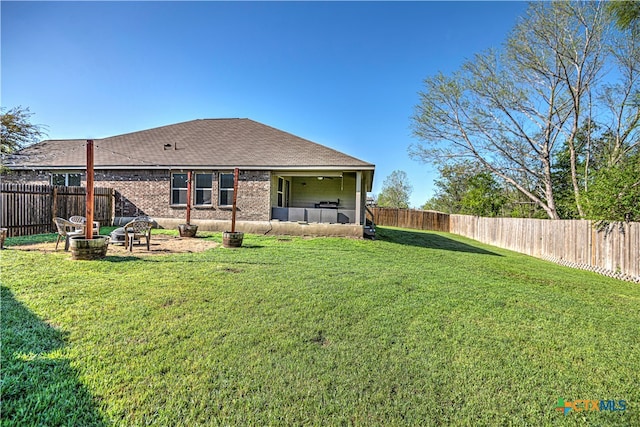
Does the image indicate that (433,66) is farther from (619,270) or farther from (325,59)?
(619,270)

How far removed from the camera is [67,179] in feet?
49.1

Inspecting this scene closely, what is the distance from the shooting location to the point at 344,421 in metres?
2.26

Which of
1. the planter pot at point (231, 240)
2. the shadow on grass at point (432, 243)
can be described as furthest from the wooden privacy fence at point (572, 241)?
the planter pot at point (231, 240)

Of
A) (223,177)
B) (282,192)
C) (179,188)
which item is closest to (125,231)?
(223,177)

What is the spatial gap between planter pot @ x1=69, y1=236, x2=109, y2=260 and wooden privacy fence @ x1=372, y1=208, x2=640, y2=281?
14.6m

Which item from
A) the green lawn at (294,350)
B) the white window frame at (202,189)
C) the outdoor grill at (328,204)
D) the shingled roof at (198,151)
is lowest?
the green lawn at (294,350)

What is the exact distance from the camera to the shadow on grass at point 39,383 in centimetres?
208

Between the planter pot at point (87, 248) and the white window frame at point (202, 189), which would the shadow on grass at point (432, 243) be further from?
the planter pot at point (87, 248)

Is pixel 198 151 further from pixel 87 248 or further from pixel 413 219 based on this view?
pixel 413 219

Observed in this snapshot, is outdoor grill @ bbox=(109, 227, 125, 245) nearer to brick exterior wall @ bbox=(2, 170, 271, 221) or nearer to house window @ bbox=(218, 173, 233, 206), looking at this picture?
brick exterior wall @ bbox=(2, 170, 271, 221)

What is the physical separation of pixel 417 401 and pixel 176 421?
1.93 metres

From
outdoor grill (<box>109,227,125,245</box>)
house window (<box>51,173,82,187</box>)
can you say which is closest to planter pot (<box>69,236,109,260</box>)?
outdoor grill (<box>109,227,125,245</box>)

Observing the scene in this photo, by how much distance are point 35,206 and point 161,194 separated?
4554 millimetres

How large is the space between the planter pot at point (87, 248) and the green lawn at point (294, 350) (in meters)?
0.26
